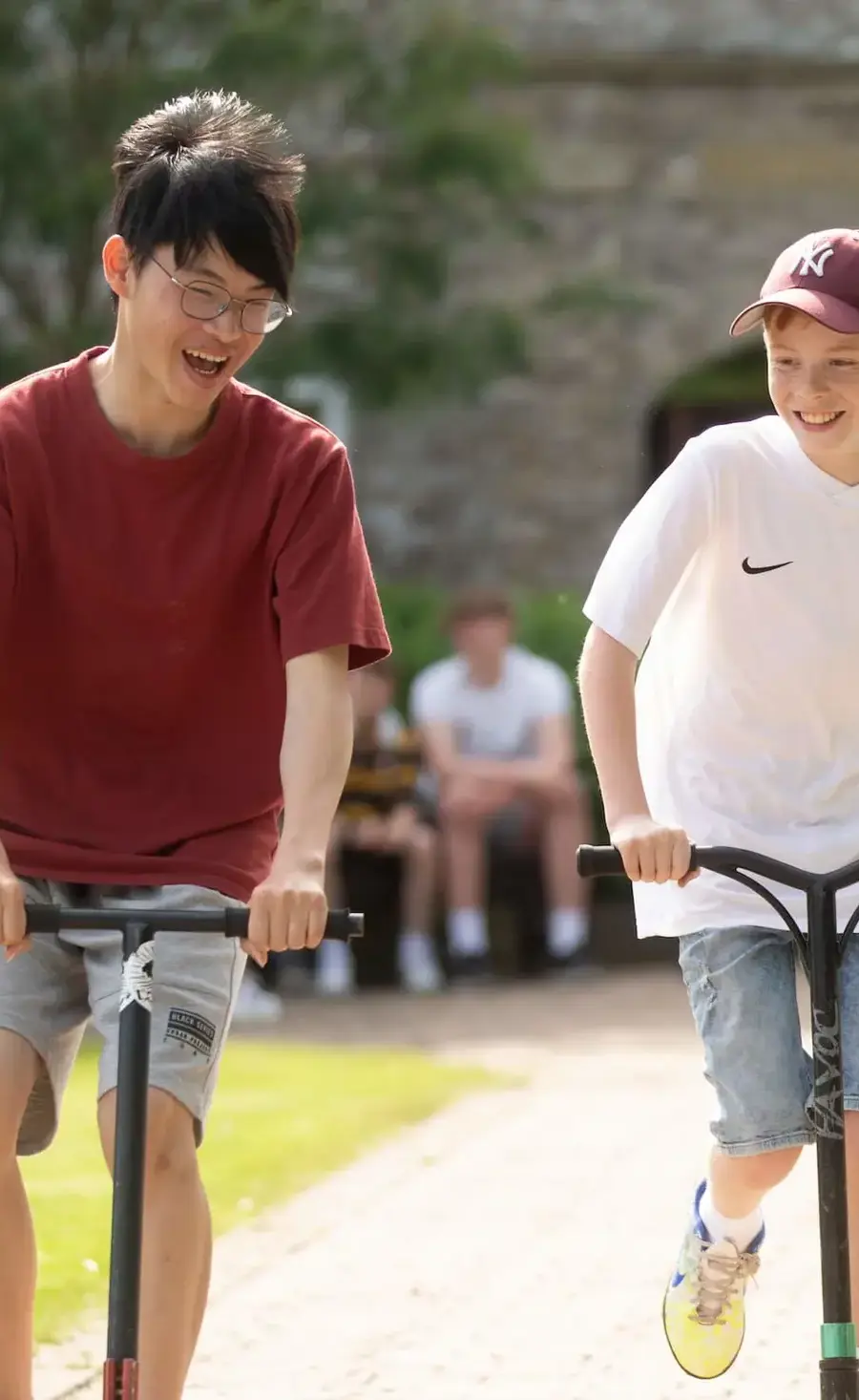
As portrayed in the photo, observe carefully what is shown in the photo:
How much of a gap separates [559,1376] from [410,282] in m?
11.2

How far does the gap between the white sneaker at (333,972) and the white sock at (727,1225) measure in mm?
7617

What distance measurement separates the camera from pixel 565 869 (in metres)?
12.4

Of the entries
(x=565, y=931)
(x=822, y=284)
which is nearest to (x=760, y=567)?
(x=822, y=284)

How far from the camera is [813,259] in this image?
3.97m

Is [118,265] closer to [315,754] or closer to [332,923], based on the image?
[315,754]

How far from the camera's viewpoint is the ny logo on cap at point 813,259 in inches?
155

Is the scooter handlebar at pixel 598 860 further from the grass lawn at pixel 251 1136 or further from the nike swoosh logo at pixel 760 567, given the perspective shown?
the grass lawn at pixel 251 1136

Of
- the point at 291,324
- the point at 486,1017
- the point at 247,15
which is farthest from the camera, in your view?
the point at 291,324

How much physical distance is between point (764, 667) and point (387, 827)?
27.4ft

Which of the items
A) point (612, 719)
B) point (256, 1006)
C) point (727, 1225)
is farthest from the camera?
point (256, 1006)

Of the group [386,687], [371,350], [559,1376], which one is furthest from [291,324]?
[559,1376]

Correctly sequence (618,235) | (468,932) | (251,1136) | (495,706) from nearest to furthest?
1. (251,1136)
2. (468,932)
3. (495,706)
4. (618,235)

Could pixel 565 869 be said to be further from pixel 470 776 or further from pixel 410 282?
pixel 410 282

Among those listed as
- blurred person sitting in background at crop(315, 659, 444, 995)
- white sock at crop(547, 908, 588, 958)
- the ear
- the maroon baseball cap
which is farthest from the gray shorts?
white sock at crop(547, 908, 588, 958)
